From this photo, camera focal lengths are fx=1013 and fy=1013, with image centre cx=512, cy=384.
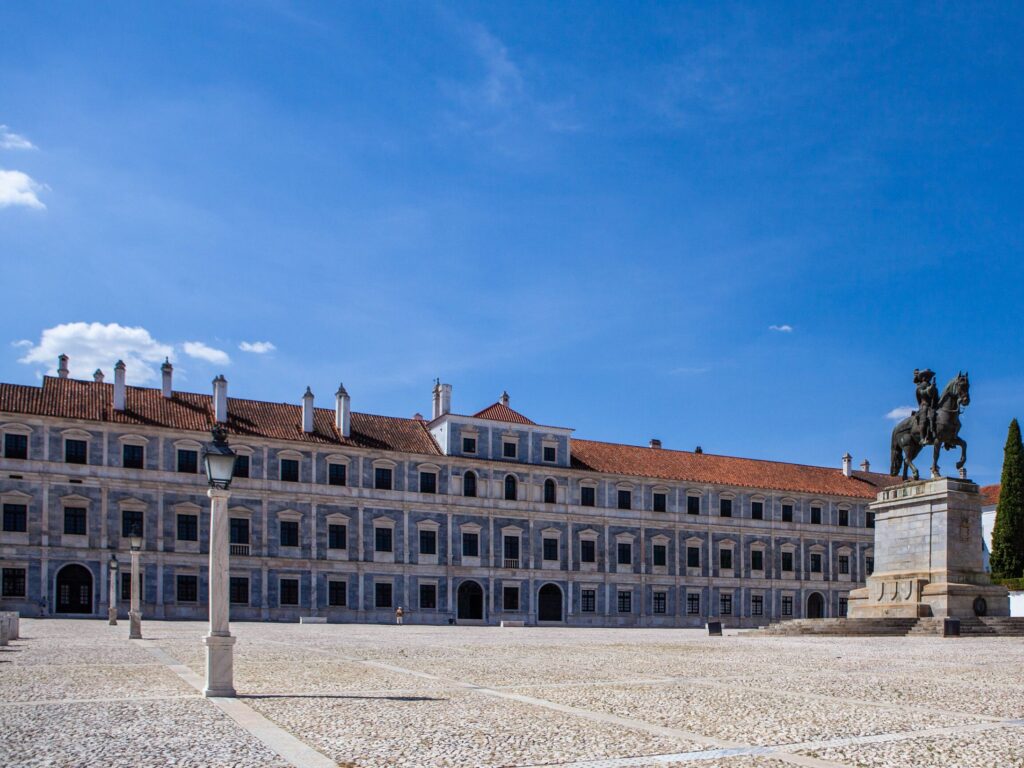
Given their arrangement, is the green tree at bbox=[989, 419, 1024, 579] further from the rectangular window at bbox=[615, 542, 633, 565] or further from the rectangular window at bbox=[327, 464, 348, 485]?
the rectangular window at bbox=[327, 464, 348, 485]

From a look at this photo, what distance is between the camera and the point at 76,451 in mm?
49531

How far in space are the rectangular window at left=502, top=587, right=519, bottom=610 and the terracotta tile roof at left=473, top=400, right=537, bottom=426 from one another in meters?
9.71

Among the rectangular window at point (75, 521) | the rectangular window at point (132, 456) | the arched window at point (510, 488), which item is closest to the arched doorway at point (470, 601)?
the arched window at point (510, 488)

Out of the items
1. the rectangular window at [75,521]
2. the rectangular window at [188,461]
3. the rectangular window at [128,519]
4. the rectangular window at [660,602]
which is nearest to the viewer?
the rectangular window at [75,521]

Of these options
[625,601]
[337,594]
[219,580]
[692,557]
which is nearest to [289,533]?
[337,594]

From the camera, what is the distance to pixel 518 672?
50.4 feet

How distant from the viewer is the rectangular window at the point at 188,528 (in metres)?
50.9

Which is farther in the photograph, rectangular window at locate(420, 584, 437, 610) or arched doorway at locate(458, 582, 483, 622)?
arched doorway at locate(458, 582, 483, 622)

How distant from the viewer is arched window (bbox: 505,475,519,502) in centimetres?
5912

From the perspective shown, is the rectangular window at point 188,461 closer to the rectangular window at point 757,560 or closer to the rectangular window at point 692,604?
the rectangular window at point 692,604

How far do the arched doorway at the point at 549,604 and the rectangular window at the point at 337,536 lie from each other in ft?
38.9

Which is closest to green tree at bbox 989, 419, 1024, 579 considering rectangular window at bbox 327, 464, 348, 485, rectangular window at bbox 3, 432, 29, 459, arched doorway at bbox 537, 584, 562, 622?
arched doorway at bbox 537, 584, 562, 622

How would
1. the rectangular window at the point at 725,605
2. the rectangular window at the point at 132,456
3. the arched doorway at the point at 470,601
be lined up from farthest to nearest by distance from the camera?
the rectangular window at the point at 725,605 → the arched doorway at the point at 470,601 → the rectangular window at the point at 132,456

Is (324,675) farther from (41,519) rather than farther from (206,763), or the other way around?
(41,519)
